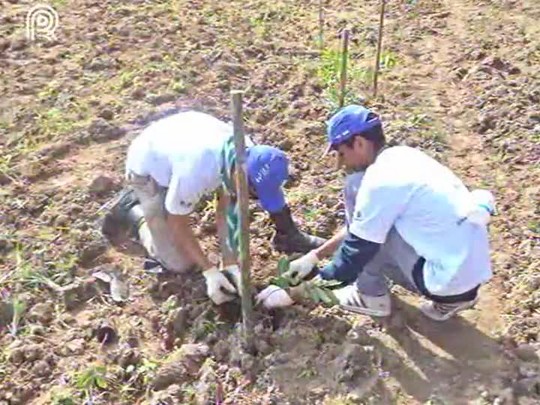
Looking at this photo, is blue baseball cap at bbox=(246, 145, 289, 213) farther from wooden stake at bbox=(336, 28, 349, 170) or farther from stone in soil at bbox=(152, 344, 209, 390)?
wooden stake at bbox=(336, 28, 349, 170)

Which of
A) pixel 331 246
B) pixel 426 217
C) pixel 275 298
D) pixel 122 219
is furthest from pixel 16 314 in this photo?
pixel 426 217

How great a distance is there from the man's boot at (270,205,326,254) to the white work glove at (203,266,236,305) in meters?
0.46

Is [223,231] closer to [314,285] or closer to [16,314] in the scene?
[314,285]

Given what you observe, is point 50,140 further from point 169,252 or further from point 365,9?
point 365,9

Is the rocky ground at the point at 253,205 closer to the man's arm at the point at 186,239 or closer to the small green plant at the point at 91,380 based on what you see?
the small green plant at the point at 91,380

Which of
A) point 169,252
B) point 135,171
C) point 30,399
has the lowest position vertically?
point 30,399

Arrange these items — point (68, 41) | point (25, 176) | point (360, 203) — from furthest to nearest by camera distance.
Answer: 1. point (68, 41)
2. point (25, 176)
3. point (360, 203)

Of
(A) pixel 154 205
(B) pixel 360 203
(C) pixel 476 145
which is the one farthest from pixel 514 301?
(A) pixel 154 205

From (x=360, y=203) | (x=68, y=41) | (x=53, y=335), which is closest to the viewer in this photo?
(x=360, y=203)

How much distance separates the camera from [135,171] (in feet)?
12.6

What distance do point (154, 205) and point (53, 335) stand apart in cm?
69

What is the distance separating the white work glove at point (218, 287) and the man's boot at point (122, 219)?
28.6 inches

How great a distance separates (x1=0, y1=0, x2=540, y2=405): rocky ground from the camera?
136 inches

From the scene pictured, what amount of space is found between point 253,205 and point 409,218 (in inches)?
48.4
